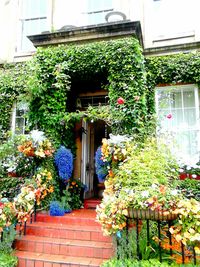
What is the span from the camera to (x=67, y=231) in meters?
4.95

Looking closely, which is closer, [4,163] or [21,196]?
[21,196]

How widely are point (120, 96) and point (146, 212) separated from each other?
3.23 metres

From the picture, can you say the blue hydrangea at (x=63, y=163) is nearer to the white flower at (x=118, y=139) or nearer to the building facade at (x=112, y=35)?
the white flower at (x=118, y=139)

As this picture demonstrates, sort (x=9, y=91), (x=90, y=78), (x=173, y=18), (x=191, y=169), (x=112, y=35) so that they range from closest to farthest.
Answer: (x=191, y=169)
(x=112, y=35)
(x=90, y=78)
(x=173, y=18)
(x=9, y=91)

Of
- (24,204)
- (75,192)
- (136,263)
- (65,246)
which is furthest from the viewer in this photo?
(75,192)

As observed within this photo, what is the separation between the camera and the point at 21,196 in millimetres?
4883

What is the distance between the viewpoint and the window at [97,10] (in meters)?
8.19

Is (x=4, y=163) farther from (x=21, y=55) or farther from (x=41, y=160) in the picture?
(x=21, y=55)

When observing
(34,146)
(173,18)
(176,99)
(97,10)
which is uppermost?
(97,10)

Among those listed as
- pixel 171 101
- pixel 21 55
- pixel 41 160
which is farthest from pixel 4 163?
pixel 171 101

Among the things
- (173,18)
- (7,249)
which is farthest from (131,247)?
(173,18)

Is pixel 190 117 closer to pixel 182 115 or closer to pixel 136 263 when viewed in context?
pixel 182 115

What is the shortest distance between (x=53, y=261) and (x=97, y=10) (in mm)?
7388

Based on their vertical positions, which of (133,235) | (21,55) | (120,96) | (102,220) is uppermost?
(21,55)
